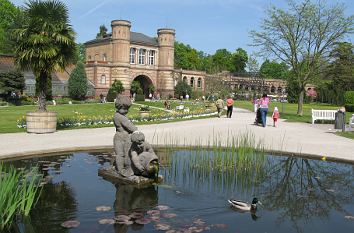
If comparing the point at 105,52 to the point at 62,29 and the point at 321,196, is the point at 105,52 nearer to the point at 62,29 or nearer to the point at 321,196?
the point at 62,29

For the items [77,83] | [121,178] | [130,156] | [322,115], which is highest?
[77,83]

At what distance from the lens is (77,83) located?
4800 centimetres

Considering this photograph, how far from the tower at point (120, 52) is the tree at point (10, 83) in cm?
1783

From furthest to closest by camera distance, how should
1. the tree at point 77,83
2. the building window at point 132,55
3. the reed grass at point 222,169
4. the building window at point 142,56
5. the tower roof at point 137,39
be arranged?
the building window at point 142,56 < the building window at point 132,55 < the tower roof at point 137,39 < the tree at point 77,83 < the reed grass at point 222,169

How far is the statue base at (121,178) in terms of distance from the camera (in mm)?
7070

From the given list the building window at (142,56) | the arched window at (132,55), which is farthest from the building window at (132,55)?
the building window at (142,56)

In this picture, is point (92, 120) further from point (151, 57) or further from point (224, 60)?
point (224, 60)

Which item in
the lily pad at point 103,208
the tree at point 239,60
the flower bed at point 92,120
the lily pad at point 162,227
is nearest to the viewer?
the lily pad at point 162,227

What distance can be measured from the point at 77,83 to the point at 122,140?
1672 inches

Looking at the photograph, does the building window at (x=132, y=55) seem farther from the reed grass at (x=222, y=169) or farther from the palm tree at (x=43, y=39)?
the reed grass at (x=222, y=169)

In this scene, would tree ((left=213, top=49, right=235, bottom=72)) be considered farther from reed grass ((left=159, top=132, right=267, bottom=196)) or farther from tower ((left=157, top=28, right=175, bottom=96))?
reed grass ((left=159, top=132, right=267, bottom=196))

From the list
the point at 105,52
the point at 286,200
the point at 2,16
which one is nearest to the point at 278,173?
the point at 286,200

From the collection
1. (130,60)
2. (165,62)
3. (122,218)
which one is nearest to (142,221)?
(122,218)

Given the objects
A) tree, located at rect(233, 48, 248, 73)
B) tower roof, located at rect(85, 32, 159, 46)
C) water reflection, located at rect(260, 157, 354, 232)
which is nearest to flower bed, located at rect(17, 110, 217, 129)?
water reflection, located at rect(260, 157, 354, 232)
